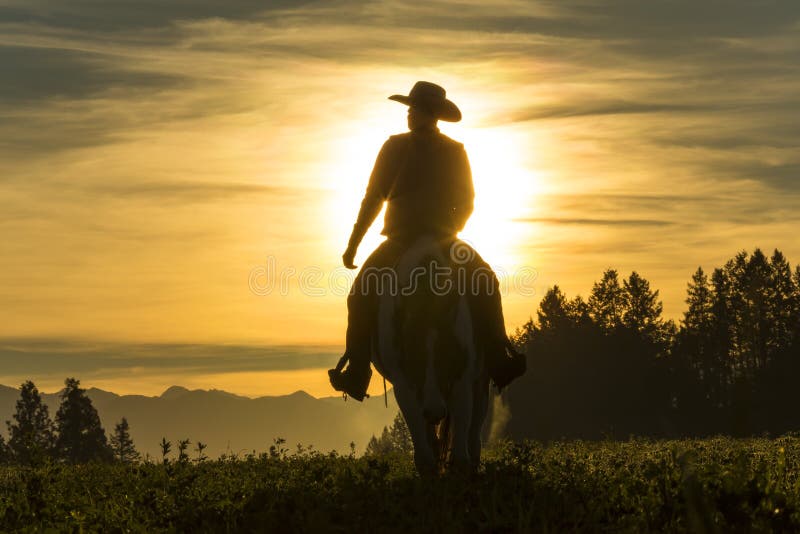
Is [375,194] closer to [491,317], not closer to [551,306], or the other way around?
[491,317]

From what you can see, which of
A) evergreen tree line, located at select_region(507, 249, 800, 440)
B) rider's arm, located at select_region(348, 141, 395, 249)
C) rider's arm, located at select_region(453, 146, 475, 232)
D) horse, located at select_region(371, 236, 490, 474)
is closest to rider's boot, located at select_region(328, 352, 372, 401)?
horse, located at select_region(371, 236, 490, 474)

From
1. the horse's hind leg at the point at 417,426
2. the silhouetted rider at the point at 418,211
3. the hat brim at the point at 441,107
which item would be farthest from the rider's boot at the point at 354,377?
the hat brim at the point at 441,107

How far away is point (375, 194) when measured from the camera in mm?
12961

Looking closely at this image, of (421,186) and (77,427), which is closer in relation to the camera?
(421,186)

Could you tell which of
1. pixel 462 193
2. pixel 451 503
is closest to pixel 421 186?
pixel 462 193

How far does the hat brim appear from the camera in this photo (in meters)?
12.9

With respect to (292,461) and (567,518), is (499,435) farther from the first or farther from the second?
(567,518)

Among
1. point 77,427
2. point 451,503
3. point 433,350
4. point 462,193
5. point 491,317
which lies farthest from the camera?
point 77,427

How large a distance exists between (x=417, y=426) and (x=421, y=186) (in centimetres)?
255

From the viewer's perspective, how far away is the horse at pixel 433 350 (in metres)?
11.5

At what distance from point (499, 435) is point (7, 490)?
100283mm

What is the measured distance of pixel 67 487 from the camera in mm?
13422

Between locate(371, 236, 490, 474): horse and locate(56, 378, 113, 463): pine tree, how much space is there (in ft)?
279

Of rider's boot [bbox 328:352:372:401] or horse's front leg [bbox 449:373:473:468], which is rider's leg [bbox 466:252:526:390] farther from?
rider's boot [bbox 328:352:372:401]
